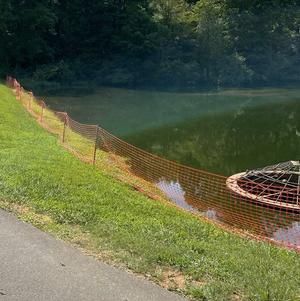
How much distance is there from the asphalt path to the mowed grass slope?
0.27m

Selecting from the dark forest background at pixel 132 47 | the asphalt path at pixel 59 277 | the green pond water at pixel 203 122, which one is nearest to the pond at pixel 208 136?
the green pond water at pixel 203 122

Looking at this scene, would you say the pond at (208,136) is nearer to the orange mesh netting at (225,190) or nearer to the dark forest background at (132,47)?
the orange mesh netting at (225,190)

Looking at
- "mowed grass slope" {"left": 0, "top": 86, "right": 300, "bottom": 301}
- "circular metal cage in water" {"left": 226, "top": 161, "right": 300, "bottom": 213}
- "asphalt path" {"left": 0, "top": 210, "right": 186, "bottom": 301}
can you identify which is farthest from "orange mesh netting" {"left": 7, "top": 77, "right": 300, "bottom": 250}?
"asphalt path" {"left": 0, "top": 210, "right": 186, "bottom": 301}

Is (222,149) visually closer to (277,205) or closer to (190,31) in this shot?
(277,205)

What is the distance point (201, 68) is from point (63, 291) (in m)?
52.1

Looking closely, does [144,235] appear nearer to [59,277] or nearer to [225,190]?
[59,277]

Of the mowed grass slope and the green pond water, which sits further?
the green pond water

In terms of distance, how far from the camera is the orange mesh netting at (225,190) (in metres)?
12.2

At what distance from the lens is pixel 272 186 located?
49.7 ft

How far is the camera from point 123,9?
183 ft

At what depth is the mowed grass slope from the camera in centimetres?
578

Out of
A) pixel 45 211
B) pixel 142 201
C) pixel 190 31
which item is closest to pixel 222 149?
pixel 142 201

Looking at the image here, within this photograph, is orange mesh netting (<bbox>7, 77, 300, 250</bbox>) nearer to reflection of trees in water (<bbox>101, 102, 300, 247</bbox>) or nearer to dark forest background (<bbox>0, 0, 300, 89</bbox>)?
reflection of trees in water (<bbox>101, 102, 300, 247</bbox>)

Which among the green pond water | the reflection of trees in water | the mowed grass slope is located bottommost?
the green pond water
